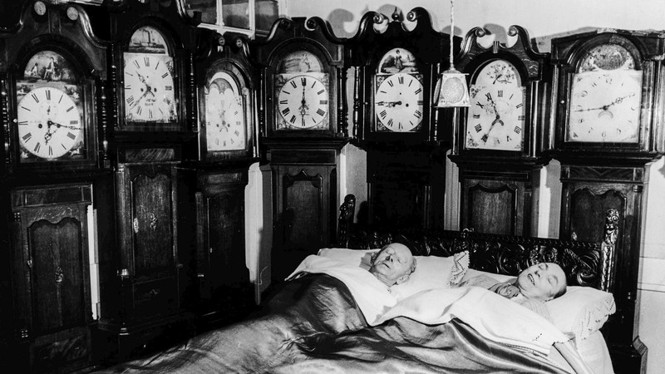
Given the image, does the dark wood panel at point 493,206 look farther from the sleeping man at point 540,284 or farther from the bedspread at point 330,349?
the bedspread at point 330,349

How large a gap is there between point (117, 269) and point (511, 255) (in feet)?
8.68

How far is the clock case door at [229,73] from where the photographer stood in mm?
4863

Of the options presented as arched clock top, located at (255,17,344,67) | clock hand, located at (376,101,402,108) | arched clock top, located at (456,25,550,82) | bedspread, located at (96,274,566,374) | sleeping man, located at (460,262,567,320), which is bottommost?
bedspread, located at (96,274,566,374)

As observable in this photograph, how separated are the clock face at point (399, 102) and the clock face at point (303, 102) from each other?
431 mm

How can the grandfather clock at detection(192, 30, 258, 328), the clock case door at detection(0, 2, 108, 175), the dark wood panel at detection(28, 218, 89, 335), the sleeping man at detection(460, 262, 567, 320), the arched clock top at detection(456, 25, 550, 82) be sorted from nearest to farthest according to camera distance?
the sleeping man at detection(460, 262, 567, 320)
the clock case door at detection(0, 2, 108, 175)
the dark wood panel at detection(28, 218, 89, 335)
the arched clock top at detection(456, 25, 550, 82)
the grandfather clock at detection(192, 30, 258, 328)

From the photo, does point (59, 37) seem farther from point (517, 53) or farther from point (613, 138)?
point (613, 138)

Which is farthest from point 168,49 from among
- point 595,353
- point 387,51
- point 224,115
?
point 595,353

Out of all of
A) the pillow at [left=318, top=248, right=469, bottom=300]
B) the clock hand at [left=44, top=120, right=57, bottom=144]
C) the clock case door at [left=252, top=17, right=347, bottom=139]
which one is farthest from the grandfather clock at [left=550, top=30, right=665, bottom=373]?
the clock hand at [left=44, top=120, right=57, bottom=144]

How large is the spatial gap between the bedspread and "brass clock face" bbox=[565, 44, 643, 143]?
1.64 m

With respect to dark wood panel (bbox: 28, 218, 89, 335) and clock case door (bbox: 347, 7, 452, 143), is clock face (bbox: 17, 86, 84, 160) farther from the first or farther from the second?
clock case door (bbox: 347, 7, 452, 143)

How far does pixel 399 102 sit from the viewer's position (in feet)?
15.9

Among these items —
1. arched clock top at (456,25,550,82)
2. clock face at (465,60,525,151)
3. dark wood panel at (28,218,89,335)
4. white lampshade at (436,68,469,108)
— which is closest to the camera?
white lampshade at (436,68,469,108)

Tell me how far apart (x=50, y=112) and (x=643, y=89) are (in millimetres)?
3604

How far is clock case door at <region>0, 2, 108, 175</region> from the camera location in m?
3.90
